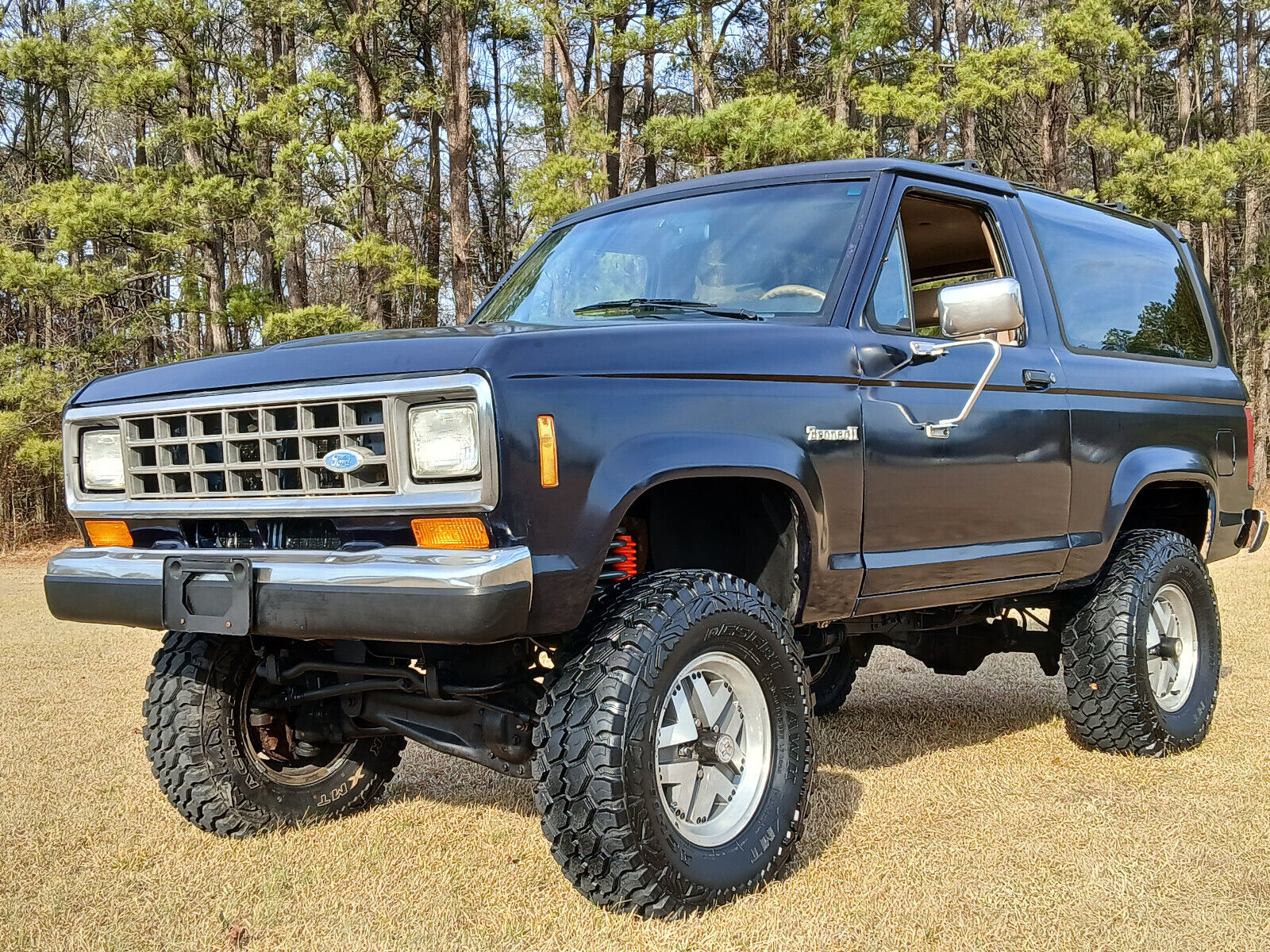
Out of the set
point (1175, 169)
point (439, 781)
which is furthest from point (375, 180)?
point (439, 781)

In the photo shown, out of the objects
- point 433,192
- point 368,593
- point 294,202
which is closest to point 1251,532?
point 368,593

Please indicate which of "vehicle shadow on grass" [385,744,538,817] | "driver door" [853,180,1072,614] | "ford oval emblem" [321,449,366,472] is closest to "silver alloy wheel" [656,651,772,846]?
"driver door" [853,180,1072,614]

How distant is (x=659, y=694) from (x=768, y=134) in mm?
16078

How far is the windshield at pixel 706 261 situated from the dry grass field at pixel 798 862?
179 cm

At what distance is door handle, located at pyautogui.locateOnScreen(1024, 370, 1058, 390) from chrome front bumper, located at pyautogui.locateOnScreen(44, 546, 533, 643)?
240 centimetres

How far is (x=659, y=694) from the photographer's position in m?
3.20

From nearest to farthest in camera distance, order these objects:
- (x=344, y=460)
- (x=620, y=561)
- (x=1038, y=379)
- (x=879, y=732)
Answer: (x=344, y=460)
(x=620, y=561)
(x=1038, y=379)
(x=879, y=732)

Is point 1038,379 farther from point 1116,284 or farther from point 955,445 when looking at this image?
point 1116,284

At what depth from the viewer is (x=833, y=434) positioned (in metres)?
3.70

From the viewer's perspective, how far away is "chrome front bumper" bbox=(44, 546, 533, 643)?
284 centimetres

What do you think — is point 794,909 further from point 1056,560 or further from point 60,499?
point 60,499

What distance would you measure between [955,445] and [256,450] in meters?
2.30

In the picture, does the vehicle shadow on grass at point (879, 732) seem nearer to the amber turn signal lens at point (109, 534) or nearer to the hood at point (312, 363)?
the amber turn signal lens at point (109, 534)

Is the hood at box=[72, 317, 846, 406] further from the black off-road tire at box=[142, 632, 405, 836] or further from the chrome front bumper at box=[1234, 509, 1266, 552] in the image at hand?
the chrome front bumper at box=[1234, 509, 1266, 552]
